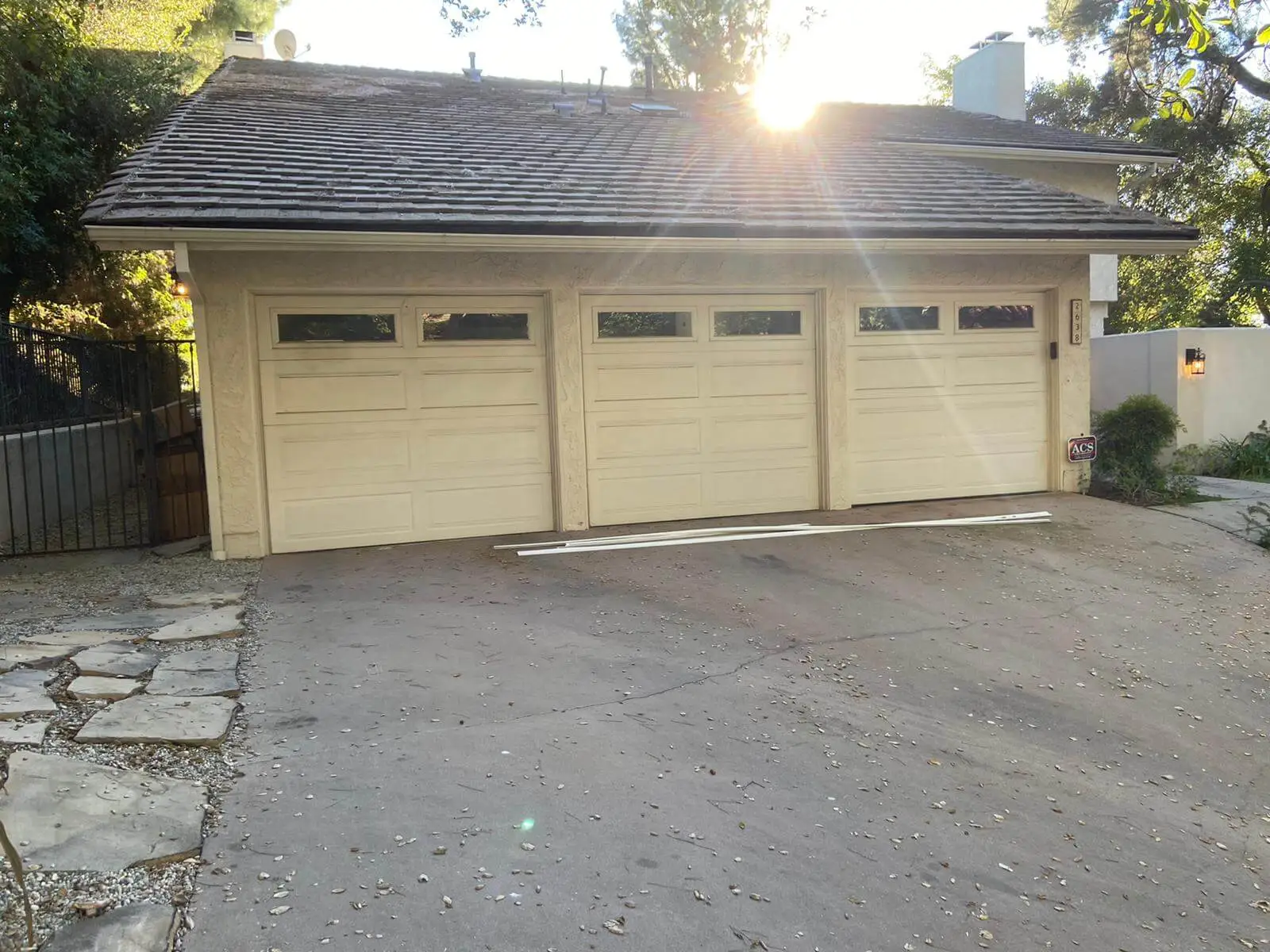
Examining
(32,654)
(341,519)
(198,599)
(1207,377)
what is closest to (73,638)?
(32,654)

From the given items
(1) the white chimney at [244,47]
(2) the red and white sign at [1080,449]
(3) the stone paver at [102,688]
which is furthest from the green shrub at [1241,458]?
(1) the white chimney at [244,47]

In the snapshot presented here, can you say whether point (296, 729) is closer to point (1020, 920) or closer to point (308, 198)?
point (1020, 920)

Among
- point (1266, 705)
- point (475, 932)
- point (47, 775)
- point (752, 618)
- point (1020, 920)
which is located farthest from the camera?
point (752, 618)

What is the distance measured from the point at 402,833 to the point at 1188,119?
4.35 meters

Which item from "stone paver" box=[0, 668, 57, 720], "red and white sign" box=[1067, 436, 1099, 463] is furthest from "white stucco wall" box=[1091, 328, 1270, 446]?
"stone paver" box=[0, 668, 57, 720]

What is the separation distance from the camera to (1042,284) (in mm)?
9523

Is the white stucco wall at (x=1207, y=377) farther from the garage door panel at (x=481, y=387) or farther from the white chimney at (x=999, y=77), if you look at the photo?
the garage door panel at (x=481, y=387)

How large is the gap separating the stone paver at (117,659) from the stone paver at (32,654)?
10 cm

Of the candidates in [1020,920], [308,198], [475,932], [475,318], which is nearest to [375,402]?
[475,318]

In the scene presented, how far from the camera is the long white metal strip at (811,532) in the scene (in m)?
7.75

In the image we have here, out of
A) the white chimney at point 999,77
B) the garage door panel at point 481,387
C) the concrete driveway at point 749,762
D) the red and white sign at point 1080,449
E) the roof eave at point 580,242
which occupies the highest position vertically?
the white chimney at point 999,77

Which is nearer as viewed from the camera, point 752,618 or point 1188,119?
point 1188,119

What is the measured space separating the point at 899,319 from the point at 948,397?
0.96 m

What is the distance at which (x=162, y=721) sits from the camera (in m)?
4.04
